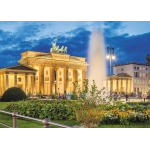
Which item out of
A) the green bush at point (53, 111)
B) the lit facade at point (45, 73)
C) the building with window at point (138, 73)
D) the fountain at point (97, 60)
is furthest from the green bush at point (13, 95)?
the building with window at point (138, 73)

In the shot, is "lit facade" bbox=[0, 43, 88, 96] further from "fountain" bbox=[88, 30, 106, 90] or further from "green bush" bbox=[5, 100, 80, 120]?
"green bush" bbox=[5, 100, 80, 120]

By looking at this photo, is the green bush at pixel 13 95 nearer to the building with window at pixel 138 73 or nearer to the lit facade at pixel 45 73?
the lit facade at pixel 45 73

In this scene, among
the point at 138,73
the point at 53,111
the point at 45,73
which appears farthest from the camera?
the point at 45,73

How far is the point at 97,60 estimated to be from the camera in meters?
13.1

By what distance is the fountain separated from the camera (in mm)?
12891

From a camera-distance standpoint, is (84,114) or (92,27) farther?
(92,27)

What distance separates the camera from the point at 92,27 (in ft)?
42.8

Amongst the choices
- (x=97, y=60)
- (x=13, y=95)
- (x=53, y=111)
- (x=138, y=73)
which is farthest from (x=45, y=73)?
(x=53, y=111)

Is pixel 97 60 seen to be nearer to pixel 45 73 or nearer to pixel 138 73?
pixel 138 73

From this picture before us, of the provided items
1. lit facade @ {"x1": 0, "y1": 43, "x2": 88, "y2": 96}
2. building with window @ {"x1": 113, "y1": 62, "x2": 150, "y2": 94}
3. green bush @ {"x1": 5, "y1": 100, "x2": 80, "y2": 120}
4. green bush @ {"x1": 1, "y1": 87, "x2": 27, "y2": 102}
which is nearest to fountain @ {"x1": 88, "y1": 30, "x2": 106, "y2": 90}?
green bush @ {"x1": 5, "y1": 100, "x2": 80, "y2": 120}
